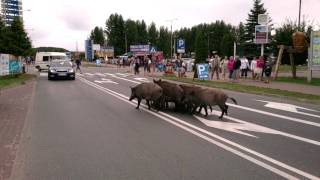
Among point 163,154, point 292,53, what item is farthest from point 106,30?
point 163,154

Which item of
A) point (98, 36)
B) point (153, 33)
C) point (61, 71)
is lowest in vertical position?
point (61, 71)

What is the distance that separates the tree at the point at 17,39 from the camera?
42375mm

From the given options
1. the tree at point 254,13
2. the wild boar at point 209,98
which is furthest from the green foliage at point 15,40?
the tree at point 254,13

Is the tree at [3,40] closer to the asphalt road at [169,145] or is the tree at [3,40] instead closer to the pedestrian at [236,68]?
the pedestrian at [236,68]

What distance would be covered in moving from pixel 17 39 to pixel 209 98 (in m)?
32.1

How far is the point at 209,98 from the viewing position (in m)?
14.1

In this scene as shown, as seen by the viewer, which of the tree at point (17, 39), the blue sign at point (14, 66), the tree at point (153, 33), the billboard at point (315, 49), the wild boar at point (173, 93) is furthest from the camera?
the tree at point (153, 33)

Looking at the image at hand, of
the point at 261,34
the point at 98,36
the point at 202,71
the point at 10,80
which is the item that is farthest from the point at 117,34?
the point at 202,71

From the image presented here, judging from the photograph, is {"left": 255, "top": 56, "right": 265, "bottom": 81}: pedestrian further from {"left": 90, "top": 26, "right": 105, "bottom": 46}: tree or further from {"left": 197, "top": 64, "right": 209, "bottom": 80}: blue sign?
{"left": 90, "top": 26, "right": 105, "bottom": 46}: tree

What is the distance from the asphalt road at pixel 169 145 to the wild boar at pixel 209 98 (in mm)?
375

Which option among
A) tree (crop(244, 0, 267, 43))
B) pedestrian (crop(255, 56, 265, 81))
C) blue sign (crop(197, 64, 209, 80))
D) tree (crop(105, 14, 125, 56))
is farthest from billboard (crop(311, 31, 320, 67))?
tree (crop(105, 14, 125, 56))

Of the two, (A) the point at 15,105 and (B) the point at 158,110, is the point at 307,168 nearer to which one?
(B) the point at 158,110

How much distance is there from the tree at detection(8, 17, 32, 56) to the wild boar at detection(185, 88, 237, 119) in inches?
1212

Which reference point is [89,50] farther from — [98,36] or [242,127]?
[242,127]
